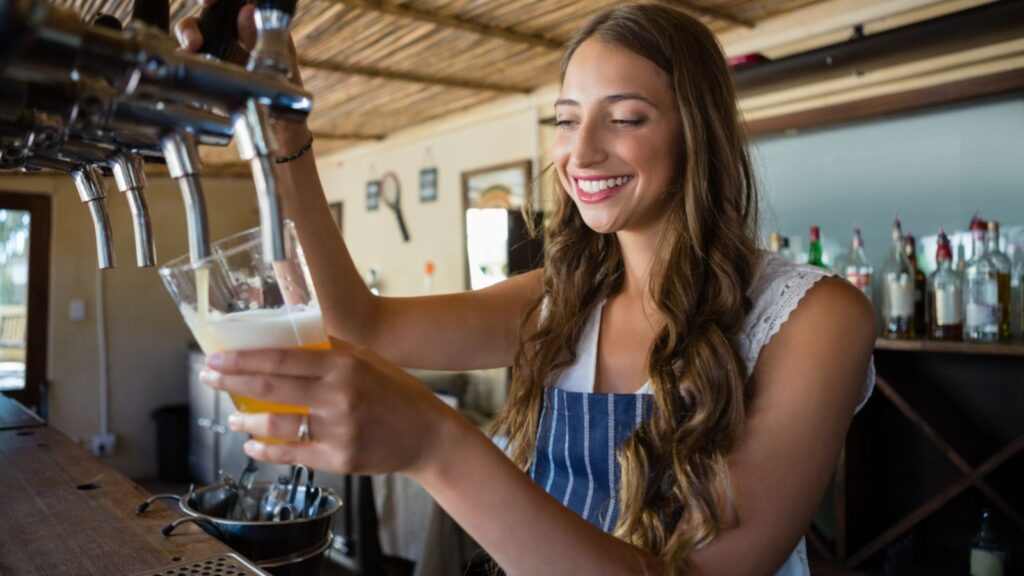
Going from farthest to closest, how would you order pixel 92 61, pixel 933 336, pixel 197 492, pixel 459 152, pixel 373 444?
1. pixel 459 152
2. pixel 933 336
3. pixel 197 492
4. pixel 373 444
5. pixel 92 61

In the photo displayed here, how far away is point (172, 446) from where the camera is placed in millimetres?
5914

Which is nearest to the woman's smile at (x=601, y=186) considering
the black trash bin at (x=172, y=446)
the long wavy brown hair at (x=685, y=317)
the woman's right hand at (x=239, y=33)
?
the long wavy brown hair at (x=685, y=317)

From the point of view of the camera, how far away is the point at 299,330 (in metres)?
0.63

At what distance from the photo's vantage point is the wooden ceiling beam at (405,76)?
11.1ft

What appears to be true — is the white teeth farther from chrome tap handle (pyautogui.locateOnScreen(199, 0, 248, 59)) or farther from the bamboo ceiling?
the bamboo ceiling

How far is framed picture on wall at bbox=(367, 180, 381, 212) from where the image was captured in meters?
5.50

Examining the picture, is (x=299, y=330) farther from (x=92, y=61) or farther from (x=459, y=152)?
(x=459, y=152)

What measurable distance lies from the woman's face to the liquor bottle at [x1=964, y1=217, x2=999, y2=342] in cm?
142

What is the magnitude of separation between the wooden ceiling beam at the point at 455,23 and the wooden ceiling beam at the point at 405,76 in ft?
2.33

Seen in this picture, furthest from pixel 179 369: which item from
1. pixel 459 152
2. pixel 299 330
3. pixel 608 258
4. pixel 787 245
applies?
pixel 299 330

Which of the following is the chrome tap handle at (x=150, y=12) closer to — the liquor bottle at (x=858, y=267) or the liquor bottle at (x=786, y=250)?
the liquor bottle at (x=858, y=267)

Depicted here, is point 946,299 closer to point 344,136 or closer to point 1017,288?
point 1017,288

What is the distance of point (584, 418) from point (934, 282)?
157 centimetres

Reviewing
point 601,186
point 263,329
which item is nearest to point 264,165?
point 263,329
